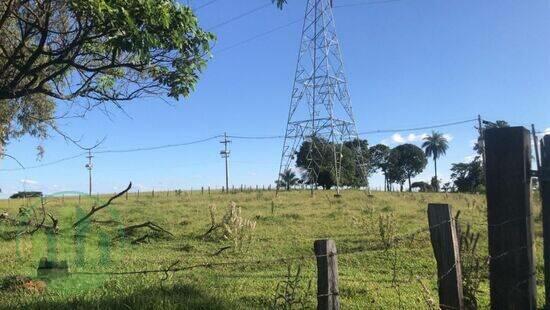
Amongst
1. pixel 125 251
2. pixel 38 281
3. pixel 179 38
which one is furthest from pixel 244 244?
pixel 179 38

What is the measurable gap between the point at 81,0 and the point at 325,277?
378 centimetres

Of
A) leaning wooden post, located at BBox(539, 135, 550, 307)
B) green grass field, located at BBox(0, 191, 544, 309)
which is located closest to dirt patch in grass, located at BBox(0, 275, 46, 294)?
green grass field, located at BBox(0, 191, 544, 309)

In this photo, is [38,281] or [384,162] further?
[384,162]

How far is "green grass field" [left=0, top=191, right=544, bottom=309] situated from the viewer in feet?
18.6

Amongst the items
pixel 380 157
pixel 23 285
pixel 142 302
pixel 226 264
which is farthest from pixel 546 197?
pixel 380 157

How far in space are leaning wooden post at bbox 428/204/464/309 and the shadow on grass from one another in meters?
2.25

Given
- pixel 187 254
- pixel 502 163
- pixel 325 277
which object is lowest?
pixel 187 254

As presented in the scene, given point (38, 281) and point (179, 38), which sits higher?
point (179, 38)

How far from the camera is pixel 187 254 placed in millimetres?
11984

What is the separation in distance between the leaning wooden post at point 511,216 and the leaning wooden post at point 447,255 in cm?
33

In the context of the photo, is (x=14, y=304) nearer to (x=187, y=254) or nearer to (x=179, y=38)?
(x=179, y=38)

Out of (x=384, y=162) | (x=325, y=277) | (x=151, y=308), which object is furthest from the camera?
(x=384, y=162)

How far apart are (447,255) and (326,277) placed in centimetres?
92

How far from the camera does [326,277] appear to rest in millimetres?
3604
